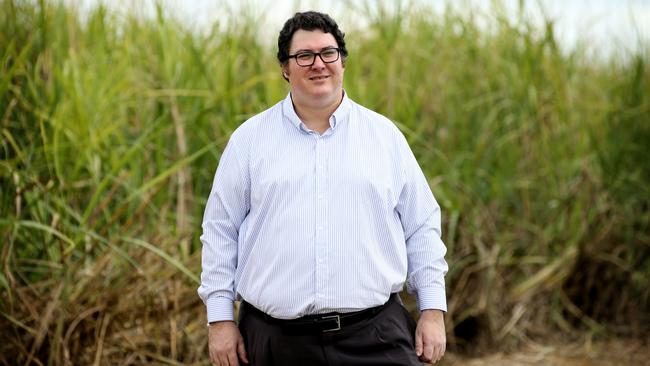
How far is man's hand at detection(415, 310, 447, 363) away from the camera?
106 inches

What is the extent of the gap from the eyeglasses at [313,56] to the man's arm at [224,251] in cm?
31

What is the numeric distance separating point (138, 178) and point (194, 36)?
1476 mm

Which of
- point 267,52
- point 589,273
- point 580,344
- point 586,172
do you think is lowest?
point 580,344

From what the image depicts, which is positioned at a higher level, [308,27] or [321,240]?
[308,27]

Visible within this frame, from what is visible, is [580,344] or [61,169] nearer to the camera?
[61,169]

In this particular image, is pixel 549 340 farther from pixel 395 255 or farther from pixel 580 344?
pixel 395 255

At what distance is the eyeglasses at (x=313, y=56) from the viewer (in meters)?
2.60

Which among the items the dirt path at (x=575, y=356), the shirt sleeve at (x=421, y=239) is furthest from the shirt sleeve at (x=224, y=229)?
the dirt path at (x=575, y=356)

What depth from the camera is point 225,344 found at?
2.68 metres

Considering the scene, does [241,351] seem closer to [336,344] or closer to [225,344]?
[225,344]

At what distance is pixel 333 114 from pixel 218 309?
0.65 metres

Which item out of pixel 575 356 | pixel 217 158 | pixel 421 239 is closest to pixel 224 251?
pixel 421 239

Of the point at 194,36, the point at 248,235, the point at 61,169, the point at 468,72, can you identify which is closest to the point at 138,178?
the point at 61,169

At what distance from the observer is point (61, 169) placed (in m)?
4.18
